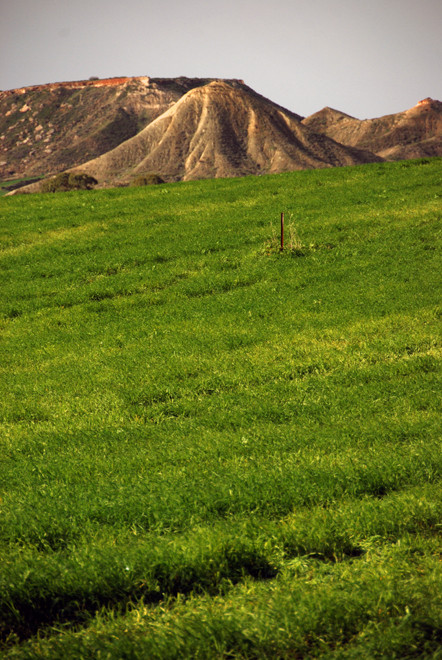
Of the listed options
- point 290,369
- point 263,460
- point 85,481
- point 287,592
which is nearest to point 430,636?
point 287,592

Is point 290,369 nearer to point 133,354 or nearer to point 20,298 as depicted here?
point 133,354

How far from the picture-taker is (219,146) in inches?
5605

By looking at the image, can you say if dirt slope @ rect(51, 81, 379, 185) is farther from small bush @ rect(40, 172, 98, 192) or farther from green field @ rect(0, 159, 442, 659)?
green field @ rect(0, 159, 442, 659)

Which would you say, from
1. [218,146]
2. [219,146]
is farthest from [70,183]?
[219,146]

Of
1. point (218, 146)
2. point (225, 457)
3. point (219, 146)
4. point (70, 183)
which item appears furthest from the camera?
point (219, 146)

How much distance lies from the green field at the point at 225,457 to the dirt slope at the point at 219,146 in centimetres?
11774

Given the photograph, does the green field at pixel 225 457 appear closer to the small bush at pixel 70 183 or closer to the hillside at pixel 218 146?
the small bush at pixel 70 183

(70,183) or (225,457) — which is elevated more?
(70,183)

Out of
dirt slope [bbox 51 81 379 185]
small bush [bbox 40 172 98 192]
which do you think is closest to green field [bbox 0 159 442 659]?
small bush [bbox 40 172 98 192]

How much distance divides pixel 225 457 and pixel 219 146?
A: 144652 millimetres

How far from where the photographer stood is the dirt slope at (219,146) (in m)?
135

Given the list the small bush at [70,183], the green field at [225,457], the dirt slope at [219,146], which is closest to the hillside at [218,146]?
the dirt slope at [219,146]

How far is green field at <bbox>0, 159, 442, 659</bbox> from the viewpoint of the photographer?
4.44 metres

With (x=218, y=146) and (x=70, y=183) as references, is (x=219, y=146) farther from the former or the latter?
(x=70, y=183)
